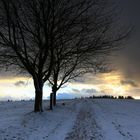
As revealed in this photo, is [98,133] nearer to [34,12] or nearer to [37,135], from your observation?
[37,135]

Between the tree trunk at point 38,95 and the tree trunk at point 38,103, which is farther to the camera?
the tree trunk at point 38,95

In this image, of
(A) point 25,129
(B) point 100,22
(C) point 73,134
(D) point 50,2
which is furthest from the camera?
(B) point 100,22

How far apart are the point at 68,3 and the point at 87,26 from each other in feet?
7.81

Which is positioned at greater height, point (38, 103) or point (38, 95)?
point (38, 95)

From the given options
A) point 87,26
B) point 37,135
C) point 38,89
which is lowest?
point 37,135

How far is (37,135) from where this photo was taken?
18266 mm

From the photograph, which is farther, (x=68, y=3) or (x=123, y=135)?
(x=68, y=3)

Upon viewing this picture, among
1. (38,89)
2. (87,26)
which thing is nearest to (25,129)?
→ (38,89)

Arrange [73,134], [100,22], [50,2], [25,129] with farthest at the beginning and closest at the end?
[100,22] → [50,2] → [25,129] → [73,134]

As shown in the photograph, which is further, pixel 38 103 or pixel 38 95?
pixel 38 95

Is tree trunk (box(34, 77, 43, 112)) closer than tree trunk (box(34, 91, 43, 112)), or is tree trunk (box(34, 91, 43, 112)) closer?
tree trunk (box(34, 91, 43, 112))

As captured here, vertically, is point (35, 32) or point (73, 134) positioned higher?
point (35, 32)

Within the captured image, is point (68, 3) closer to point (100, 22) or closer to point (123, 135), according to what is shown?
point (100, 22)

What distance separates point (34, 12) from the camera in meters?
30.9
